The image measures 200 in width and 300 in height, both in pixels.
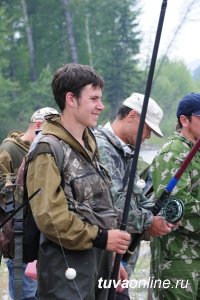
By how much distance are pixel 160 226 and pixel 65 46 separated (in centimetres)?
4800

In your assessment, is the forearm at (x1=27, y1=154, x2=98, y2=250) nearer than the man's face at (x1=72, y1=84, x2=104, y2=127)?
Yes

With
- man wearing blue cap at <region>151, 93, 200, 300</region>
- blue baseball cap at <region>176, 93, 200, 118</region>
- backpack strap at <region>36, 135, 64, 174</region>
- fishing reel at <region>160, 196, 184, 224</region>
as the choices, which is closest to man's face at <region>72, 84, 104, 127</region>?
backpack strap at <region>36, 135, 64, 174</region>

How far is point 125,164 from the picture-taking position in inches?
155

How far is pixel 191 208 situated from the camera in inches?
158

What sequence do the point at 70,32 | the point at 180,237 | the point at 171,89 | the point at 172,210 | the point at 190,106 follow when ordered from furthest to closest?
1. the point at 171,89
2. the point at 70,32
3. the point at 190,106
4. the point at 180,237
5. the point at 172,210

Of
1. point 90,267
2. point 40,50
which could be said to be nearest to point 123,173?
point 90,267

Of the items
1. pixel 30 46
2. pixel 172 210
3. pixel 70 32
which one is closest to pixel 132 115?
pixel 172 210

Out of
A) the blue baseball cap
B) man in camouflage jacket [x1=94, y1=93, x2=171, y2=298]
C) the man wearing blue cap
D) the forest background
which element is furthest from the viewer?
the forest background

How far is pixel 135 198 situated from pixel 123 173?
0.17 metres

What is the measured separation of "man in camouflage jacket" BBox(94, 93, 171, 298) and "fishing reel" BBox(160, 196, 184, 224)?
0.14 feet

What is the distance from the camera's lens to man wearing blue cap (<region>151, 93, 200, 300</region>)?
404cm

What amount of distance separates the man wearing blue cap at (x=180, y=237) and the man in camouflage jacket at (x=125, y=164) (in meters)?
0.21

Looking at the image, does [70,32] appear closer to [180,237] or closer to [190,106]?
[190,106]

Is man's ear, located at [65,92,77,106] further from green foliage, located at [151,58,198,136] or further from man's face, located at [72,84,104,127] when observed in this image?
green foliage, located at [151,58,198,136]
